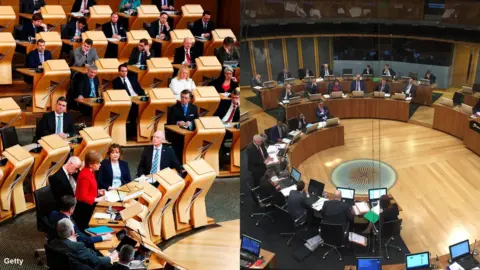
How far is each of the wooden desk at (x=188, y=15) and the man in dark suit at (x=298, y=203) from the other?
8424 millimetres

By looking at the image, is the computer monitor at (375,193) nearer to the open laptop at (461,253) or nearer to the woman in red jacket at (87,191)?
the open laptop at (461,253)

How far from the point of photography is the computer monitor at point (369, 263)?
2876 mm

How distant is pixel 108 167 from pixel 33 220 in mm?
975

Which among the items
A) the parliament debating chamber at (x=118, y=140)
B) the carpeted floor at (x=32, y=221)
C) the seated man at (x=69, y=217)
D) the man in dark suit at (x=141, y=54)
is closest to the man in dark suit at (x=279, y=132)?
the parliament debating chamber at (x=118, y=140)

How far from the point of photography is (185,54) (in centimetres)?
941

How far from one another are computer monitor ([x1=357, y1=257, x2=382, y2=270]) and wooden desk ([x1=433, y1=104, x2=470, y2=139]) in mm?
800

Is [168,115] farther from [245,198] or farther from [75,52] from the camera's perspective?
[245,198]

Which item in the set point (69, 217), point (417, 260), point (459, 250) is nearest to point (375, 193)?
point (459, 250)

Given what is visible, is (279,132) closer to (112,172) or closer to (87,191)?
(87,191)

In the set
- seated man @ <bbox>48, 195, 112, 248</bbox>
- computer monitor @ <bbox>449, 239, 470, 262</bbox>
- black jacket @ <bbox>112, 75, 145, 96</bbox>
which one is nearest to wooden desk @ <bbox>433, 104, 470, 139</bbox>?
computer monitor @ <bbox>449, 239, 470, 262</bbox>

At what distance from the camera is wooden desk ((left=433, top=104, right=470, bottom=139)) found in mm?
3393

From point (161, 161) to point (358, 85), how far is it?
434 centimetres

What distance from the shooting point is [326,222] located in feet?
8.66

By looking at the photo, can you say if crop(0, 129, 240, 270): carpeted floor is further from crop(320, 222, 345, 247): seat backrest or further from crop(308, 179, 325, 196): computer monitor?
crop(308, 179, 325, 196): computer monitor
